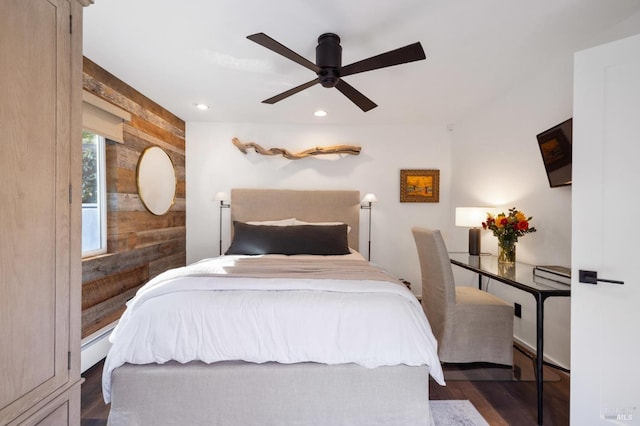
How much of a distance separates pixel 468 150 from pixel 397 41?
211cm

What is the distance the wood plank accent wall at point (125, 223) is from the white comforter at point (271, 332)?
1.06 metres

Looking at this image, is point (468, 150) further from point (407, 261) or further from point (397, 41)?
point (397, 41)

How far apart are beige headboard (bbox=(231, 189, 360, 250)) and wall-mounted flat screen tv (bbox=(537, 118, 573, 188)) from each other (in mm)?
2180

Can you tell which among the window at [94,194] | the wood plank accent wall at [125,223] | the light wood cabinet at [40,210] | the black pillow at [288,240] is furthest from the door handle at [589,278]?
the window at [94,194]

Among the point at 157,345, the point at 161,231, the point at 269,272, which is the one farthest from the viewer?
the point at 161,231

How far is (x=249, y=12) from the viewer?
1.81m

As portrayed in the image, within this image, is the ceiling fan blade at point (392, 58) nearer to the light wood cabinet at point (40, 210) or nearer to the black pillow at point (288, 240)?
the light wood cabinet at point (40, 210)

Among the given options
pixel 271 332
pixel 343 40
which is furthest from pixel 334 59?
pixel 271 332

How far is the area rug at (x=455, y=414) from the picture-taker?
5.74 ft

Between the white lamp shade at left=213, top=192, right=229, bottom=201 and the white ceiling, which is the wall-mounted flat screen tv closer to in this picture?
the white ceiling

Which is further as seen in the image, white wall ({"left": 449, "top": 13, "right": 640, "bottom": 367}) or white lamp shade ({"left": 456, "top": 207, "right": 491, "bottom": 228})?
white lamp shade ({"left": 456, "top": 207, "right": 491, "bottom": 228})

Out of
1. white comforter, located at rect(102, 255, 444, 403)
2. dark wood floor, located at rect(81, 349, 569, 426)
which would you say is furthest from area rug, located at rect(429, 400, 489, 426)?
white comforter, located at rect(102, 255, 444, 403)

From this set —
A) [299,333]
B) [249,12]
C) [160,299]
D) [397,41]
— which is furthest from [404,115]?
[160,299]

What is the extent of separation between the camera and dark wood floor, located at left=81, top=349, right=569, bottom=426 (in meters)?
1.79
